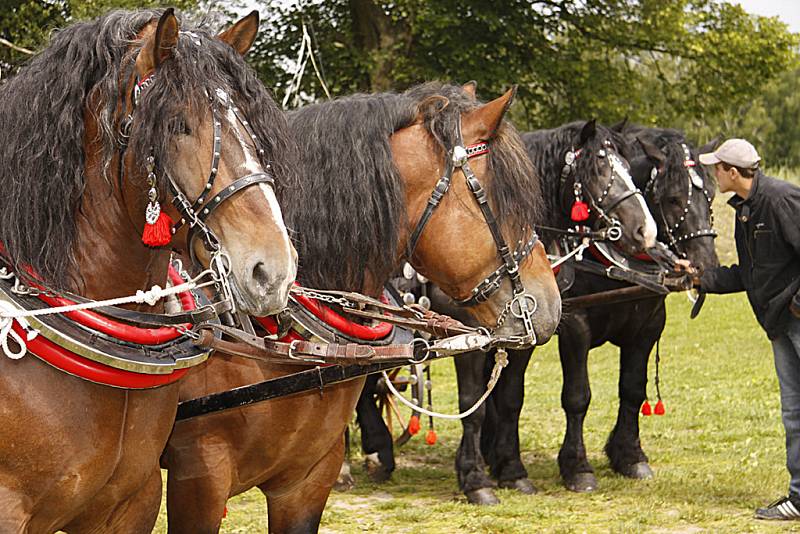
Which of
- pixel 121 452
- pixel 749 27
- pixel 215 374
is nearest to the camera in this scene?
pixel 121 452

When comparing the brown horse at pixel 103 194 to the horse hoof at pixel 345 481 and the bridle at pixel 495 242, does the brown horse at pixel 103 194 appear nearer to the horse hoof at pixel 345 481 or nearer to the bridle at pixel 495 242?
the bridle at pixel 495 242

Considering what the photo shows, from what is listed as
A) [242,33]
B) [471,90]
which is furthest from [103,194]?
[471,90]

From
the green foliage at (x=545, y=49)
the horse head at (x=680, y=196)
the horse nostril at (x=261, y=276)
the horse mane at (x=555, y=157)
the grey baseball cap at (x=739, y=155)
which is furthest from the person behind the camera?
the green foliage at (x=545, y=49)

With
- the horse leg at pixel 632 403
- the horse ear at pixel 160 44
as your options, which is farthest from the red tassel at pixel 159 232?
the horse leg at pixel 632 403

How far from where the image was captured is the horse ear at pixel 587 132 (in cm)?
574

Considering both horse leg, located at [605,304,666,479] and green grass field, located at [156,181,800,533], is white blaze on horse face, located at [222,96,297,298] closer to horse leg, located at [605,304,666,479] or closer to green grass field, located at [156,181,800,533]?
green grass field, located at [156,181,800,533]

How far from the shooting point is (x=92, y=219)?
7.76ft

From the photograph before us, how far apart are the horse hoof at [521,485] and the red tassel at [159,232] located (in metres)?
4.34

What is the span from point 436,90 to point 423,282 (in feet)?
6.06

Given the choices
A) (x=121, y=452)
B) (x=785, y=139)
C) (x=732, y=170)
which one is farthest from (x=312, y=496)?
(x=785, y=139)

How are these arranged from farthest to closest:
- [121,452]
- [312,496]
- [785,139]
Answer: [785,139] → [312,496] → [121,452]

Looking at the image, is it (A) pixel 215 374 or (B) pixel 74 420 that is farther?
(A) pixel 215 374

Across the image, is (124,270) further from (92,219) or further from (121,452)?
(121,452)

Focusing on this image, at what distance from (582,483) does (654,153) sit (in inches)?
82.4
